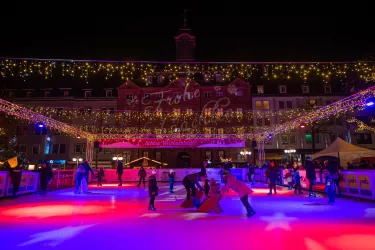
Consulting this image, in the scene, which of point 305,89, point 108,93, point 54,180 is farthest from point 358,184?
point 108,93

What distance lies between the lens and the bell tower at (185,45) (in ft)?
148

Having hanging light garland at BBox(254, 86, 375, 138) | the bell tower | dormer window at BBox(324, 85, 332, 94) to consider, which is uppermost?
the bell tower

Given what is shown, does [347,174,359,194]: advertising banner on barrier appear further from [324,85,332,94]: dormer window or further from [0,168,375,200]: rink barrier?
[324,85,332,94]: dormer window

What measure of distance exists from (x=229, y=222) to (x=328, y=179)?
6049 mm

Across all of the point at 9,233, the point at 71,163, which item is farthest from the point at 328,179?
the point at 71,163

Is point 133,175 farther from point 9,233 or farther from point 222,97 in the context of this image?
point 9,233

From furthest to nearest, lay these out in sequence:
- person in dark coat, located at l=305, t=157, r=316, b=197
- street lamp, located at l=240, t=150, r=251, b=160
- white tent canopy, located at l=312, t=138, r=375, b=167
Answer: street lamp, located at l=240, t=150, r=251, b=160, white tent canopy, located at l=312, t=138, r=375, b=167, person in dark coat, located at l=305, t=157, r=316, b=197

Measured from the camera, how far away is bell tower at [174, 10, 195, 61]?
45.2 m

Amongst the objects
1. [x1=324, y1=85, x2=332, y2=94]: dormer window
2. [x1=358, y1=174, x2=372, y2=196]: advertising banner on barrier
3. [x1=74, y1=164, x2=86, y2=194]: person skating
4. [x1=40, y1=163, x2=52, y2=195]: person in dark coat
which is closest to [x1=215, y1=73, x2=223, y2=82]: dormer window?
[x1=324, y1=85, x2=332, y2=94]: dormer window

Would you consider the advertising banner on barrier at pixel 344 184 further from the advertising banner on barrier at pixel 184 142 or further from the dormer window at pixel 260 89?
the dormer window at pixel 260 89

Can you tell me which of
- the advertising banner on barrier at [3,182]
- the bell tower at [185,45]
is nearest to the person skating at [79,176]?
the advertising banner on barrier at [3,182]

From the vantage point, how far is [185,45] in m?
45.7

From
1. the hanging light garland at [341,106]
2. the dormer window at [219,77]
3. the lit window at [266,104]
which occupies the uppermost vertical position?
the dormer window at [219,77]

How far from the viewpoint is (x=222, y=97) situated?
42.0 m
